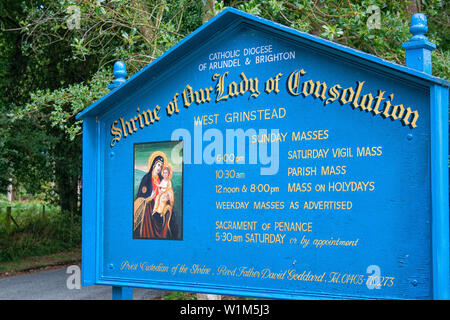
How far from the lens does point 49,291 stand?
11578 mm

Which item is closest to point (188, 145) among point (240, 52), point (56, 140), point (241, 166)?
point (241, 166)

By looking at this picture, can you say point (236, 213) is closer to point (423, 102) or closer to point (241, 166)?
point (241, 166)

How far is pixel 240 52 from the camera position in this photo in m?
4.39

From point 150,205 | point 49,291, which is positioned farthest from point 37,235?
point 150,205

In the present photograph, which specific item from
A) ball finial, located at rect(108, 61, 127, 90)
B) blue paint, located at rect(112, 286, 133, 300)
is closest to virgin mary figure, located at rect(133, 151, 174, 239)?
blue paint, located at rect(112, 286, 133, 300)

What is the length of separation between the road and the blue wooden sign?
251 inches

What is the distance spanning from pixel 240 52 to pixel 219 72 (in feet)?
0.76

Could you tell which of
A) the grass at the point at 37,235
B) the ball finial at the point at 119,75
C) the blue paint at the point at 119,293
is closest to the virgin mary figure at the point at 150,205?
the blue paint at the point at 119,293

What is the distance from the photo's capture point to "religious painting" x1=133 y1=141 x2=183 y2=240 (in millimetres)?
4547

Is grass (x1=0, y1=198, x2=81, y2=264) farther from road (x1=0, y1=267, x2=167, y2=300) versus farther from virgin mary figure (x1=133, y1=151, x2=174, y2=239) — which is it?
virgin mary figure (x1=133, y1=151, x2=174, y2=239)

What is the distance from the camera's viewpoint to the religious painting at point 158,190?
4.55m

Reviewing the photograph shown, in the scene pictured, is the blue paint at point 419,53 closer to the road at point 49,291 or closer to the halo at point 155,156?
the halo at point 155,156

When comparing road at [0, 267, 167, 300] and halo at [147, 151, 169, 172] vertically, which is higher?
halo at [147, 151, 169, 172]
